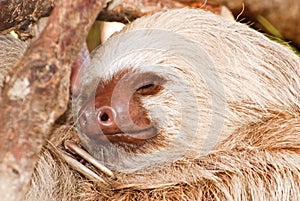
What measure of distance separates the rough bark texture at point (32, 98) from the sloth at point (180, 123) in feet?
3.10

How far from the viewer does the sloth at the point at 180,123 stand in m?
2.62

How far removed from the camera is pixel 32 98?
157 cm

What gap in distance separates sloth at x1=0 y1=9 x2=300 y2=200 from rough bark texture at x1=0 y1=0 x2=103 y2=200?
0.94 m

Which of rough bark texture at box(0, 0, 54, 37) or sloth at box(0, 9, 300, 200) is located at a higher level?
rough bark texture at box(0, 0, 54, 37)

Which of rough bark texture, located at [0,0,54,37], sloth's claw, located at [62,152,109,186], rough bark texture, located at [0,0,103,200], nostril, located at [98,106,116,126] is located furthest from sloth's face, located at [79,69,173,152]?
rough bark texture, located at [0,0,103,200]

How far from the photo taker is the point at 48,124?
5.29 ft

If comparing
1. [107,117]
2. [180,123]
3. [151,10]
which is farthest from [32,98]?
[151,10]

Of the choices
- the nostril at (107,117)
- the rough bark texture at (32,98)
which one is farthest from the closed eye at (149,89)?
the rough bark texture at (32,98)

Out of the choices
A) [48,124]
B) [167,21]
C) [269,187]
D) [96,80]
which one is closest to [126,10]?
[167,21]

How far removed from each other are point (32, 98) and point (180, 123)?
1225mm

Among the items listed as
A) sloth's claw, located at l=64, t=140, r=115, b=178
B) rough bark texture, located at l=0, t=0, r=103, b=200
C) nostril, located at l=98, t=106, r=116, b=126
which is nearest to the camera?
rough bark texture, located at l=0, t=0, r=103, b=200

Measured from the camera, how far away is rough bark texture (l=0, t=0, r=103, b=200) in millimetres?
1557

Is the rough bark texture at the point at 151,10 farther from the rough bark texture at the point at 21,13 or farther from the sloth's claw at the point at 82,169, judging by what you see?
the sloth's claw at the point at 82,169

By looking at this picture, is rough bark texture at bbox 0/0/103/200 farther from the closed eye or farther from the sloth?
the closed eye
